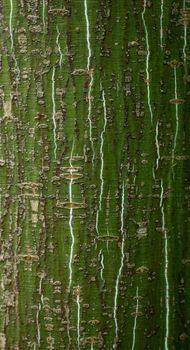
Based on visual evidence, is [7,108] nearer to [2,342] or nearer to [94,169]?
[94,169]

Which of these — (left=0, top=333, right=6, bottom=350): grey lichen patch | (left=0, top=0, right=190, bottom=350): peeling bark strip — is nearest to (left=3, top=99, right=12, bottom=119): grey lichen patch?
(left=0, top=0, right=190, bottom=350): peeling bark strip

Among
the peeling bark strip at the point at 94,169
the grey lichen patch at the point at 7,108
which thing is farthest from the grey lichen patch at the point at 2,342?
the grey lichen patch at the point at 7,108

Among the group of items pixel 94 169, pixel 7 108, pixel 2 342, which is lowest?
pixel 2 342

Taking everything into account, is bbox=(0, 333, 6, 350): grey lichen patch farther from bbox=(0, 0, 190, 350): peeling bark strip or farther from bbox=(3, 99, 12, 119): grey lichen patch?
bbox=(3, 99, 12, 119): grey lichen patch

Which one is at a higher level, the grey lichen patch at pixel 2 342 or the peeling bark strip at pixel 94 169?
the peeling bark strip at pixel 94 169

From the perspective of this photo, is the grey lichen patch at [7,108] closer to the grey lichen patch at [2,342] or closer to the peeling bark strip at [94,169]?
the peeling bark strip at [94,169]

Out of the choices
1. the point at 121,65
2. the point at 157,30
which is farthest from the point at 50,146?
the point at 157,30

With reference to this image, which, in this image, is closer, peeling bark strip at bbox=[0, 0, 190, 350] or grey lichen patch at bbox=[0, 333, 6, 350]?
peeling bark strip at bbox=[0, 0, 190, 350]

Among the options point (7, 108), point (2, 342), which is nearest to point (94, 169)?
point (7, 108)

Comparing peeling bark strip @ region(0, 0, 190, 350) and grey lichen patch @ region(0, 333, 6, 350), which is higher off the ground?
peeling bark strip @ region(0, 0, 190, 350)
